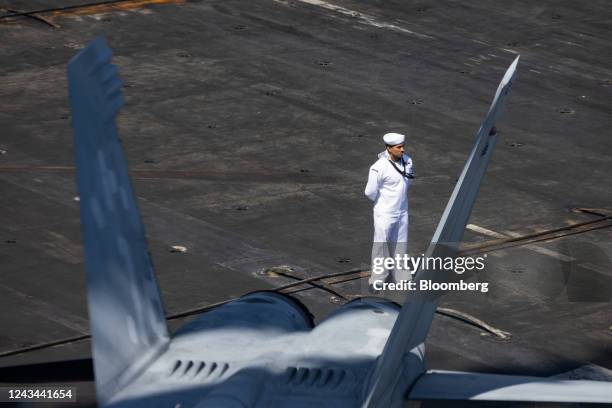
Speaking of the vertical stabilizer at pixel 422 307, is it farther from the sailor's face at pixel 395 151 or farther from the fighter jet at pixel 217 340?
the sailor's face at pixel 395 151

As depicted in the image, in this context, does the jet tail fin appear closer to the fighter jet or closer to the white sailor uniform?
the fighter jet

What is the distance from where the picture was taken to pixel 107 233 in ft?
32.5

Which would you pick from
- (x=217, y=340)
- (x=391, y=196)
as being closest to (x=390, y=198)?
(x=391, y=196)

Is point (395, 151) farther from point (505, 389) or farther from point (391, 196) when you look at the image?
point (505, 389)

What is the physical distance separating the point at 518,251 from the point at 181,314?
16.4 ft

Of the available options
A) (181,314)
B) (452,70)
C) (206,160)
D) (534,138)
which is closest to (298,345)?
(181,314)

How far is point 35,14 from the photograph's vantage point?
28484 millimetres

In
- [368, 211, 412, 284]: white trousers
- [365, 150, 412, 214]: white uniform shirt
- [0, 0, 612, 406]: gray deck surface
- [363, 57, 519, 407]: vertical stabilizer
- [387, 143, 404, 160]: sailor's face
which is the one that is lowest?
[0, 0, 612, 406]: gray deck surface

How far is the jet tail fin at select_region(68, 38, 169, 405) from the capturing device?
9.63m

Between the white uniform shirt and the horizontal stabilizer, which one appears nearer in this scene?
the horizontal stabilizer

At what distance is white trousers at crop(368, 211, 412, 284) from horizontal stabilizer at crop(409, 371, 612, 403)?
5.79 metres

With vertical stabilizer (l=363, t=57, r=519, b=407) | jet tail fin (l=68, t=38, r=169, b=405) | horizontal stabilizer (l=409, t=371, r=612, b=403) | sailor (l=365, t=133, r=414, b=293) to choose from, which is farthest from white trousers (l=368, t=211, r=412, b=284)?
Result: jet tail fin (l=68, t=38, r=169, b=405)

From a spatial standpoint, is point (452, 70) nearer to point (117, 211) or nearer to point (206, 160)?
point (206, 160)

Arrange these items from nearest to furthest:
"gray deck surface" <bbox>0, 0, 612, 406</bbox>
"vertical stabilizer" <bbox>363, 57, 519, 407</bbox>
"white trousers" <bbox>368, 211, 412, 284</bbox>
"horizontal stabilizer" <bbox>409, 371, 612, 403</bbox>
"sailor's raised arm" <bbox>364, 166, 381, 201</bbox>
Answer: "vertical stabilizer" <bbox>363, 57, 519, 407</bbox>
"horizontal stabilizer" <bbox>409, 371, 612, 403</bbox>
"sailor's raised arm" <bbox>364, 166, 381, 201</bbox>
"white trousers" <bbox>368, 211, 412, 284</bbox>
"gray deck surface" <bbox>0, 0, 612, 406</bbox>
